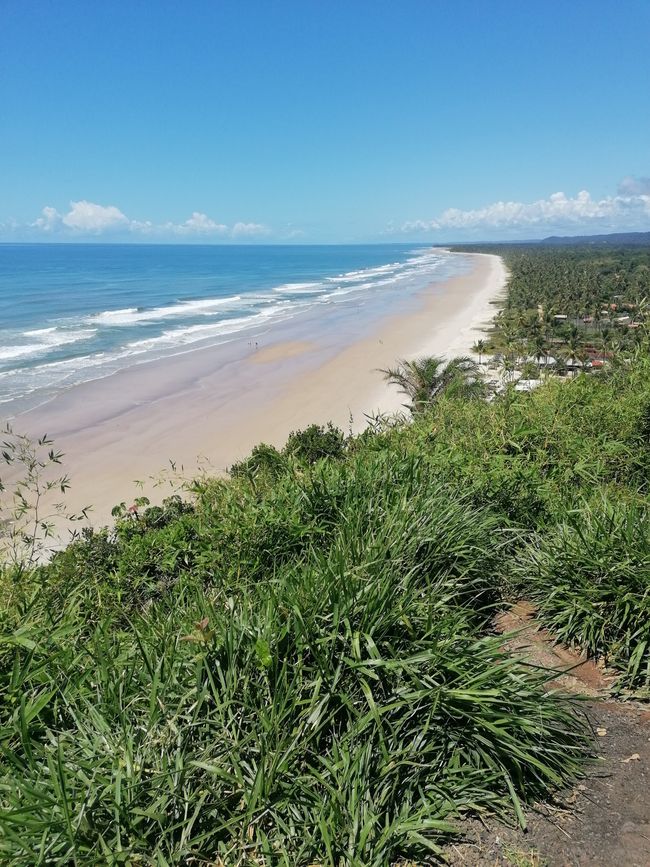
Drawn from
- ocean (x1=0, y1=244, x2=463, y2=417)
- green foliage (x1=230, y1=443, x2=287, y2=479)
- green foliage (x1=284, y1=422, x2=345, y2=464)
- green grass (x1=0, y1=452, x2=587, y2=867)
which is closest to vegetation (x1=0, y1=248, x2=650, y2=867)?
green grass (x1=0, y1=452, x2=587, y2=867)

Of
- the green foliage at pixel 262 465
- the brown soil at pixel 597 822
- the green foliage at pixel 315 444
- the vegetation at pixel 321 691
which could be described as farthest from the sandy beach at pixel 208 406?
the brown soil at pixel 597 822

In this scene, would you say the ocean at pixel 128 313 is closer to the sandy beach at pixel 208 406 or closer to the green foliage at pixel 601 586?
the sandy beach at pixel 208 406

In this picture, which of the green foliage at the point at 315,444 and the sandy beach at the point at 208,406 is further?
the sandy beach at the point at 208,406

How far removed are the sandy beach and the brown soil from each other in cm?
1006

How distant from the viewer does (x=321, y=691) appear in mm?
2848

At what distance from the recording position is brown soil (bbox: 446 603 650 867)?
8.10ft

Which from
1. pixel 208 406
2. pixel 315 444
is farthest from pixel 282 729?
pixel 208 406

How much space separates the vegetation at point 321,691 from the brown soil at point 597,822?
102 mm

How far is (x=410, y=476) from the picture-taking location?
496 centimetres

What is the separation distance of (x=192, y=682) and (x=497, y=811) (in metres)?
1.53

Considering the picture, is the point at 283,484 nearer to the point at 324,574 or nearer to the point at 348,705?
the point at 324,574

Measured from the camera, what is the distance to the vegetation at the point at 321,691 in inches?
93.4

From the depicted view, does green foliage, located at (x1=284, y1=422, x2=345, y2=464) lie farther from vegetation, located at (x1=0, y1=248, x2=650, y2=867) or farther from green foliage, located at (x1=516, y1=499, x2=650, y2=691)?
green foliage, located at (x1=516, y1=499, x2=650, y2=691)

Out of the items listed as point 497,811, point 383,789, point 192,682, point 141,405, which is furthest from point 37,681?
point 141,405
